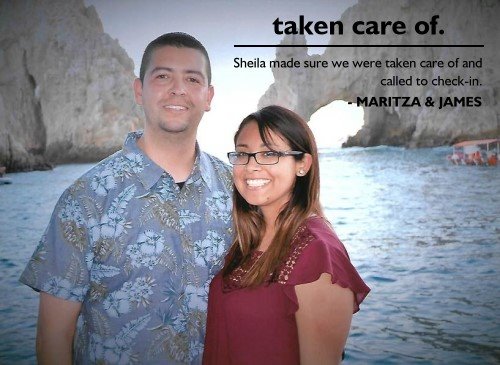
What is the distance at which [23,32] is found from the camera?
3547 cm

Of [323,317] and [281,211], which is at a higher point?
[281,211]

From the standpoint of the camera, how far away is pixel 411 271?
6562 millimetres

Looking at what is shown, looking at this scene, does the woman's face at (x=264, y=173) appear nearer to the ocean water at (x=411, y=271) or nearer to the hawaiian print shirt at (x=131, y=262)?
the hawaiian print shirt at (x=131, y=262)

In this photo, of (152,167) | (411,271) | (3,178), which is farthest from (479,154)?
(3,178)

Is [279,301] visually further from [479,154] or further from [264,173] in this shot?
[479,154]

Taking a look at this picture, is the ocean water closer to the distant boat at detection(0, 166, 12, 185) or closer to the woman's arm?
the woman's arm

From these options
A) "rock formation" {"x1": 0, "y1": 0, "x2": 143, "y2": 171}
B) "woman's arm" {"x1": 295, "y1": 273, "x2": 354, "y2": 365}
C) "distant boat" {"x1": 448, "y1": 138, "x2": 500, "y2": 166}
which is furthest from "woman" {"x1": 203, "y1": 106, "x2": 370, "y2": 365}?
"rock formation" {"x1": 0, "y1": 0, "x2": 143, "y2": 171}

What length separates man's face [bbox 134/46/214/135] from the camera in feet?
5.16

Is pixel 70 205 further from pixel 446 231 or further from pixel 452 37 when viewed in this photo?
pixel 452 37

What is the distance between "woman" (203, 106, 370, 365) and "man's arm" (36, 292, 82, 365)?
515mm

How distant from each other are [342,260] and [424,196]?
15.0 m

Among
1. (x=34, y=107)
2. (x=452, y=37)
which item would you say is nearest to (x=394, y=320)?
(x=452, y=37)

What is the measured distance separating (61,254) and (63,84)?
48240 millimetres

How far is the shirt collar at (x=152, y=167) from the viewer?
60.4 inches
